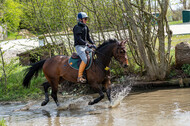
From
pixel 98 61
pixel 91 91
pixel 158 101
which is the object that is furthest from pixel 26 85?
pixel 158 101

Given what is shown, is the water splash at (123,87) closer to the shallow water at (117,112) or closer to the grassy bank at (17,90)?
the shallow water at (117,112)

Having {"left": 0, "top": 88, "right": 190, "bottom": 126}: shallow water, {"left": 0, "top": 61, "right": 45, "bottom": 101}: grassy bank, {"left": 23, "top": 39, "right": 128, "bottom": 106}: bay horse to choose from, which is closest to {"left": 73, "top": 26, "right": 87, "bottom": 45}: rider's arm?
{"left": 23, "top": 39, "right": 128, "bottom": 106}: bay horse

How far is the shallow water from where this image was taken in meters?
6.01

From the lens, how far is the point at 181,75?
9758 millimetres

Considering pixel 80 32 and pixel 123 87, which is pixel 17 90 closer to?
pixel 123 87

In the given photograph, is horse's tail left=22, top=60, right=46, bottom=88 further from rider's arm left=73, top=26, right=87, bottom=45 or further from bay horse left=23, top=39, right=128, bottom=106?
rider's arm left=73, top=26, right=87, bottom=45

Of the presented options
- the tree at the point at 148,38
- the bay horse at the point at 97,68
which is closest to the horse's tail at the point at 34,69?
the bay horse at the point at 97,68

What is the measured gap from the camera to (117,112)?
700cm

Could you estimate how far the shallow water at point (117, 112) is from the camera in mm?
6008

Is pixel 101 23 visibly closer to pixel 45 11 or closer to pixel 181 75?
pixel 45 11

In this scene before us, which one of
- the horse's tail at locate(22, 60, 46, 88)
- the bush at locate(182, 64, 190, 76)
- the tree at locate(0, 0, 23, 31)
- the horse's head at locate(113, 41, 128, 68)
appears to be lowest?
the bush at locate(182, 64, 190, 76)

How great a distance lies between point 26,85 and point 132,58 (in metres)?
4.12

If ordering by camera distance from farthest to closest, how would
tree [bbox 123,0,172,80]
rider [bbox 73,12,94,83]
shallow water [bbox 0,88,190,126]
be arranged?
tree [bbox 123,0,172,80]
rider [bbox 73,12,94,83]
shallow water [bbox 0,88,190,126]

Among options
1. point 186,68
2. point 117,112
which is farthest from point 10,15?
point 186,68
